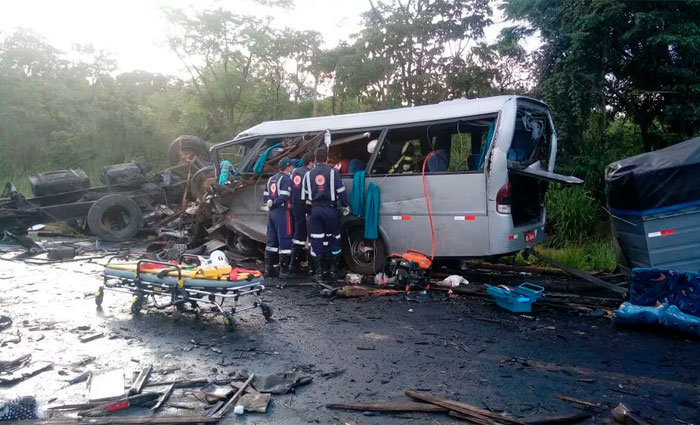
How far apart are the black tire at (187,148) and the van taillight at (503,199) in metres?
8.53

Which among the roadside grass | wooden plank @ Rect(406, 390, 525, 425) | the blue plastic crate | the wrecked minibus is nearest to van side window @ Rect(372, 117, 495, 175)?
the wrecked minibus

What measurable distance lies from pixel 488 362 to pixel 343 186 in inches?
145

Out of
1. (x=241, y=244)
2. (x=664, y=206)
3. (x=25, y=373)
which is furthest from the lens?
(x=241, y=244)

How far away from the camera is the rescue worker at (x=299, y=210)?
7742 mm

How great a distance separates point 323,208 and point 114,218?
22.3ft

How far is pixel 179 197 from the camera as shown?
1290cm

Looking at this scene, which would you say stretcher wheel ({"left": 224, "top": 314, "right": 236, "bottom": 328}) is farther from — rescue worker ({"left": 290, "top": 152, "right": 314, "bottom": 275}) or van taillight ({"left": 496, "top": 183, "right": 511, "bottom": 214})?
van taillight ({"left": 496, "top": 183, "right": 511, "bottom": 214})

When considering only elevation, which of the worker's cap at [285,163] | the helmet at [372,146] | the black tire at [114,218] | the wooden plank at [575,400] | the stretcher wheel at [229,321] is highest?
the helmet at [372,146]

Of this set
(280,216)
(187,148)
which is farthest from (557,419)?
(187,148)

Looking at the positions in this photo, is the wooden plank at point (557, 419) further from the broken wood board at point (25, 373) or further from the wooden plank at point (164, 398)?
the broken wood board at point (25, 373)

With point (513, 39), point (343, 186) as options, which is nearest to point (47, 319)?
point (343, 186)

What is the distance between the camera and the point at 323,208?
743 centimetres

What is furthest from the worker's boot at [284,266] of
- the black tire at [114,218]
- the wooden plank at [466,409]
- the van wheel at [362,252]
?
the black tire at [114,218]

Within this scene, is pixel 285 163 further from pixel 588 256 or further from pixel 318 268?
pixel 588 256
